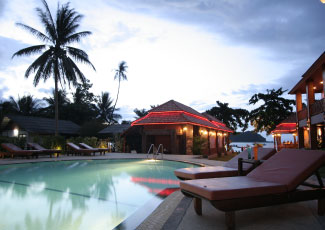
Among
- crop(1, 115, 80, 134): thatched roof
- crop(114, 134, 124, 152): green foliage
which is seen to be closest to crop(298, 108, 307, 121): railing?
crop(114, 134, 124, 152): green foliage

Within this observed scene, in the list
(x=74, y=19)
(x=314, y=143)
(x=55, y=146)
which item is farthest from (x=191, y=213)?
(x=74, y=19)

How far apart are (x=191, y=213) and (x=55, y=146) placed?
1567 cm

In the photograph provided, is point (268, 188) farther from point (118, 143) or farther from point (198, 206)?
point (118, 143)

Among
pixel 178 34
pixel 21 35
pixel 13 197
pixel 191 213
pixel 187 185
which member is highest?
pixel 21 35

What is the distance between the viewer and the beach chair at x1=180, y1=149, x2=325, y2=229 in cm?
264

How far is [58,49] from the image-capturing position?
19.3m

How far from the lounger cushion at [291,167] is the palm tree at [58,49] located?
17.8 meters

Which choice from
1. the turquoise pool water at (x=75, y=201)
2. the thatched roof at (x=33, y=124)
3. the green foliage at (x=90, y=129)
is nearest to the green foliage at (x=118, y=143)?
the green foliage at (x=90, y=129)

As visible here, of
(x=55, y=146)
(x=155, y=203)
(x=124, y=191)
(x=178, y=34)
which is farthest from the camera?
(x=55, y=146)

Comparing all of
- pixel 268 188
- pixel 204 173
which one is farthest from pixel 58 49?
pixel 268 188

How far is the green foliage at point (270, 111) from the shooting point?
2995cm

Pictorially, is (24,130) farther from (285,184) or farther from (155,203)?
(285,184)

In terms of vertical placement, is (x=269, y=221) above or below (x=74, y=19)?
below

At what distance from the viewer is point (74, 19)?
19.8 m
